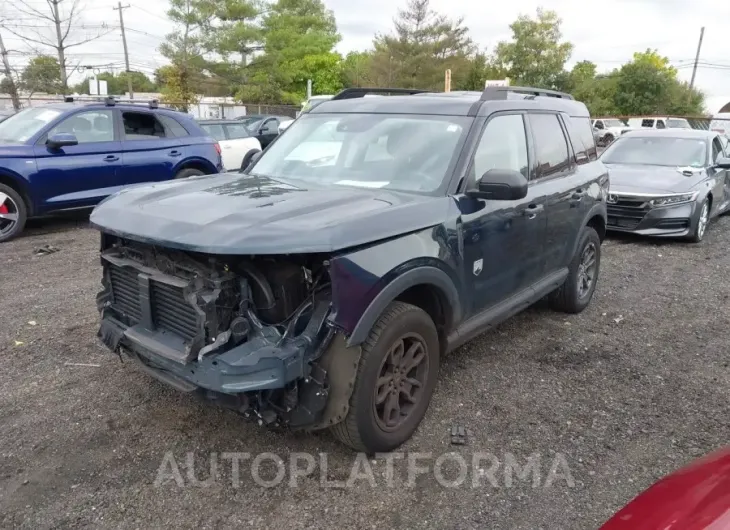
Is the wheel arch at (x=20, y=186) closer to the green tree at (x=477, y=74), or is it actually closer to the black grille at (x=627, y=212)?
the black grille at (x=627, y=212)

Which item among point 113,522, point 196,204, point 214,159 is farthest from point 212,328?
point 214,159

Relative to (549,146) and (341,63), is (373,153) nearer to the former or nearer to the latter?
(549,146)

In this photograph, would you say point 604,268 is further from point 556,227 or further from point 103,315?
point 103,315

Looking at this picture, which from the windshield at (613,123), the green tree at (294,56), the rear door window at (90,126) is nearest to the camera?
the rear door window at (90,126)

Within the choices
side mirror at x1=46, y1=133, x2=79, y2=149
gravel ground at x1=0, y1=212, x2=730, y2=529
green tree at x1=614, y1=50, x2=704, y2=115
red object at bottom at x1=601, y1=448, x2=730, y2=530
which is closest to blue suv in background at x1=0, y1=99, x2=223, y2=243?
side mirror at x1=46, y1=133, x2=79, y2=149

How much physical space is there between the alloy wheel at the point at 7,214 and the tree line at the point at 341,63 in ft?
106

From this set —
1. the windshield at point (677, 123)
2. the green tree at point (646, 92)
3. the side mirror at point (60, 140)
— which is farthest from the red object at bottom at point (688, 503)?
the green tree at point (646, 92)

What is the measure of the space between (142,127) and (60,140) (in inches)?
58.2

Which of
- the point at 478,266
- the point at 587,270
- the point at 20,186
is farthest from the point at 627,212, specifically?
the point at 20,186

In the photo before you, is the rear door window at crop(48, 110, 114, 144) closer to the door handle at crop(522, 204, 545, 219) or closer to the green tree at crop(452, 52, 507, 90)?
the door handle at crop(522, 204, 545, 219)

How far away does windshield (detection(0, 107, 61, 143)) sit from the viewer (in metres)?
7.60

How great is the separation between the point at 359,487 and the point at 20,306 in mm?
3909

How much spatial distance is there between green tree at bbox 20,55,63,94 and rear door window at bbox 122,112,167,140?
30.2 metres

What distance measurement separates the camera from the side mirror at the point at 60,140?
291 inches
